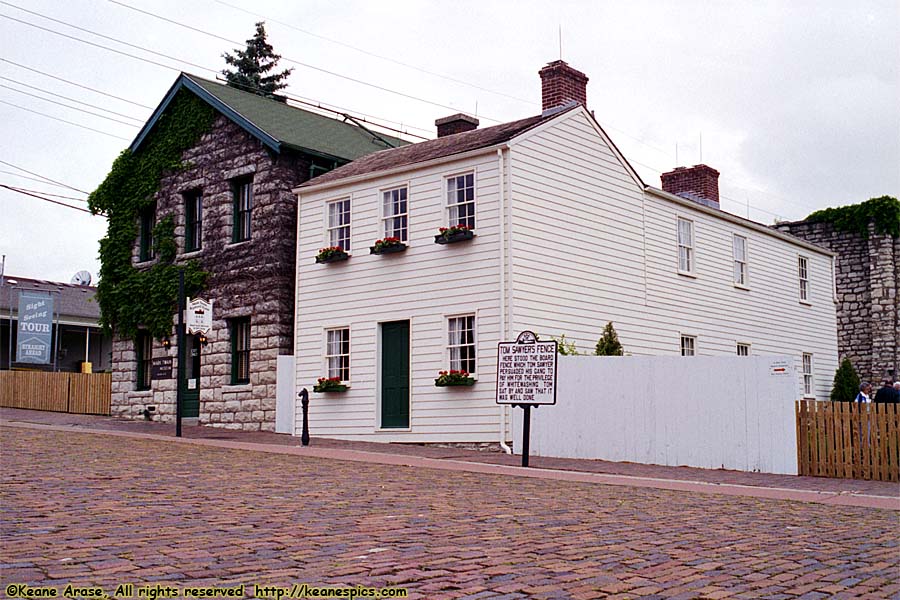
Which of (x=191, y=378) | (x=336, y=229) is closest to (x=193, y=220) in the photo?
(x=191, y=378)

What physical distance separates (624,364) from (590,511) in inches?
303

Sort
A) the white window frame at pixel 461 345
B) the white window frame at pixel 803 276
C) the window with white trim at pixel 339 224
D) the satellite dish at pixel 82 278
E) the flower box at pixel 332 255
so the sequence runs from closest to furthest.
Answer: the white window frame at pixel 461 345 < the flower box at pixel 332 255 < the window with white trim at pixel 339 224 < the white window frame at pixel 803 276 < the satellite dish at pixel 82 278

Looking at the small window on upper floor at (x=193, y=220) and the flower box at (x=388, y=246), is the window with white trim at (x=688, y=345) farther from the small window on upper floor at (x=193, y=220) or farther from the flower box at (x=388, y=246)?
the small window on upper floor at (x=193, y=220)

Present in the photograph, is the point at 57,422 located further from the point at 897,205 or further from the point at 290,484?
the point at 897,205

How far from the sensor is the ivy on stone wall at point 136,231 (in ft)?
83.0

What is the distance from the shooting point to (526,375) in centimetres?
1538

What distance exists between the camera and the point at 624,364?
670 inches

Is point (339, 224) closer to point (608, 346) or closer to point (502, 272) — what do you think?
point (502, 272)

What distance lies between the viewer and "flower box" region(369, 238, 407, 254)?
20359mm

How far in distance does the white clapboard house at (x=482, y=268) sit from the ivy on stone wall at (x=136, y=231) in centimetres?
469

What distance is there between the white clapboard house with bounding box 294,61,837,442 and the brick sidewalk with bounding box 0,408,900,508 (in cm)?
126

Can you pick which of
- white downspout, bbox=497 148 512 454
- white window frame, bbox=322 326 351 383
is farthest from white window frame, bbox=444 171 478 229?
white window frame, bbox=322 326 351 383

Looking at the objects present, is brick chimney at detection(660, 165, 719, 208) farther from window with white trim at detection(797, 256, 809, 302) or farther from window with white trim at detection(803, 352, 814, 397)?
window with white trim at detection(803, 352, 814, 397)

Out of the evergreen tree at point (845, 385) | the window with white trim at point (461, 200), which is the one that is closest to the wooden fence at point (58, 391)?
the window with white trim at point (461, 200)
